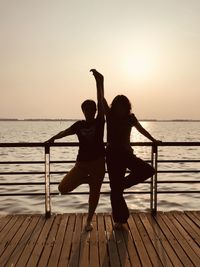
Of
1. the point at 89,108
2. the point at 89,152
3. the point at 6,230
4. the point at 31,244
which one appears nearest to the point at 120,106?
the point at 89,108

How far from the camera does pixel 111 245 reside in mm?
5887

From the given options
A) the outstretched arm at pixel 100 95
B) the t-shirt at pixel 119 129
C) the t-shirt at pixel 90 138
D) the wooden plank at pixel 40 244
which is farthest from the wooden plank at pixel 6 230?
the outstretched arm at pixel 100 95

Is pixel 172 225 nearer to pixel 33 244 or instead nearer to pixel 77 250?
pixel 77 250

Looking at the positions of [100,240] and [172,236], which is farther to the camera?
[172,236]

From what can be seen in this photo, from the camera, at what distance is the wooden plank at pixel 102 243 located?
17.3 feet

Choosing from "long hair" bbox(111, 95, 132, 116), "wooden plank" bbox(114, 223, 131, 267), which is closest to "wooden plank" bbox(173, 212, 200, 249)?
"wooden plank" bbox(114, 223, 131, 267)

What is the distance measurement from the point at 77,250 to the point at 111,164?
151 centimetres

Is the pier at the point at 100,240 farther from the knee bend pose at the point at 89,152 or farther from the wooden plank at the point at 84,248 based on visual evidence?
the knee bend pose at the point at 89,152

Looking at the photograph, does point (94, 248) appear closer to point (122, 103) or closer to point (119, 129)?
point (119, 129)

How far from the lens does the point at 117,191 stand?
6562 millimetres

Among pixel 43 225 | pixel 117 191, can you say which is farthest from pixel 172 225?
pixel 43 225

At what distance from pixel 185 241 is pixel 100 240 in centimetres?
130

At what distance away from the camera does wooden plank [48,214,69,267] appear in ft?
17.3

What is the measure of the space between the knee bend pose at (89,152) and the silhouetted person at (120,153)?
138mm
